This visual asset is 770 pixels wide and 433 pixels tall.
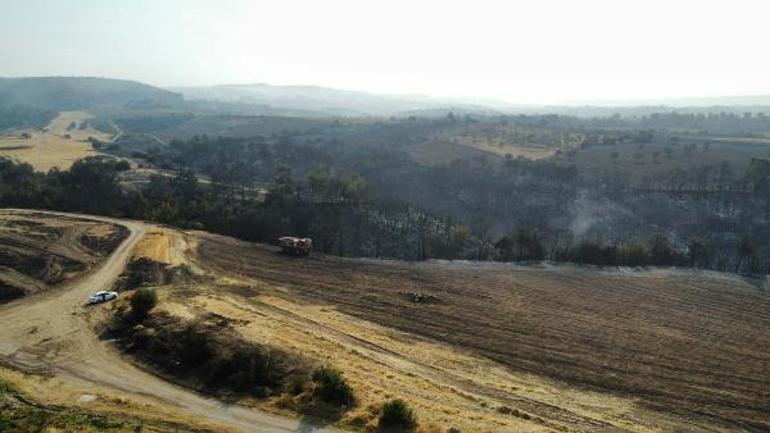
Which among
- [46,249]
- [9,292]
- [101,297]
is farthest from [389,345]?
[46,249]

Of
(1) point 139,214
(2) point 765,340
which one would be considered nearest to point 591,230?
(2) point 765,340

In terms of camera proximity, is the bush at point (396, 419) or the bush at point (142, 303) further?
the bush at point (142, 303)

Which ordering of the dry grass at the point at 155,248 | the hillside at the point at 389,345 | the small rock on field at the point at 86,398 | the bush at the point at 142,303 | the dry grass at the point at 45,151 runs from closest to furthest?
1. the small rock on field at the point at 86,398
2. the hillside at the point at 389,345
3. the bush at the point at 142,303
4. the dry grass at the point at 155,248
5. the dry grass at the point at 45,151

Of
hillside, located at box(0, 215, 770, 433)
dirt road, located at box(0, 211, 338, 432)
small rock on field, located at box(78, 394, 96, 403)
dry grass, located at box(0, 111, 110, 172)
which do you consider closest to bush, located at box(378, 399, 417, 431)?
hillside, located at box(0, 215, 770, 433)

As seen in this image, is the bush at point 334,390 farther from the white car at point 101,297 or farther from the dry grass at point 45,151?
the dry grass at point 45,151

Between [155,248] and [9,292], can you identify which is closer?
[9,292]

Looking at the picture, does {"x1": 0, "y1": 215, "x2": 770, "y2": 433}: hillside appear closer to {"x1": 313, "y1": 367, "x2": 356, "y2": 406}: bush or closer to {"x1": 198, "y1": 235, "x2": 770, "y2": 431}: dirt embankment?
{"x1": 198, "y1": 235, "x2": 770, "y2": 431}: dirt embankment

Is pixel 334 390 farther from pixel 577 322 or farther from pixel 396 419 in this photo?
pixel 577 322

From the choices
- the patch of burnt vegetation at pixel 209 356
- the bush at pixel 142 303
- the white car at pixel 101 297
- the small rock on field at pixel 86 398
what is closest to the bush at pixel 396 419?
the patch of burnt vegetation at pixel 209 356
